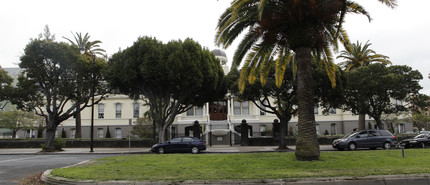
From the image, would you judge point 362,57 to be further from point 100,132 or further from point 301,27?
point 100,132

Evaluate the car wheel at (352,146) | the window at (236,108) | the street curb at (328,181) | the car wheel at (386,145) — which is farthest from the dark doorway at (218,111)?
the street curb at (328,181)

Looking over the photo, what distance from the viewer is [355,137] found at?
2111 centimetres

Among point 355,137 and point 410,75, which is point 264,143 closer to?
point 355,137

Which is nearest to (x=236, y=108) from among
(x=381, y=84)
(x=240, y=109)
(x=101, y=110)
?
(x=240, y=109)

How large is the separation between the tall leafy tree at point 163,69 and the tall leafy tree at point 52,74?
360cm

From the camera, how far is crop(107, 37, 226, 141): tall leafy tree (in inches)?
838

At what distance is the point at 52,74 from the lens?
25.4m

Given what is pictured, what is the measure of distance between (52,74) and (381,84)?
2669 centimetres

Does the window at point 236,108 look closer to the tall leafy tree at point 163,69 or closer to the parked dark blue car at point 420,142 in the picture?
the tall leafy tree at point 163,69

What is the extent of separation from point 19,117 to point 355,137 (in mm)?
38013

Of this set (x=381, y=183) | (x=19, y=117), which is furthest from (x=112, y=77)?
(x=19, y=117)

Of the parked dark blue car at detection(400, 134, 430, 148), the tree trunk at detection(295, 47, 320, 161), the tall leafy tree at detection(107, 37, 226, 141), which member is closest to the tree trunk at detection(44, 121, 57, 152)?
the tall leafy tree at detection(107, 37, 226, 141)

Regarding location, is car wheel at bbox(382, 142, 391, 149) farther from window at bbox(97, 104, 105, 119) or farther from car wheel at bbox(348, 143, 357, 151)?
window at bbox(97, 104, 105, 119)

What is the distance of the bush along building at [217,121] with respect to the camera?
125 feet
